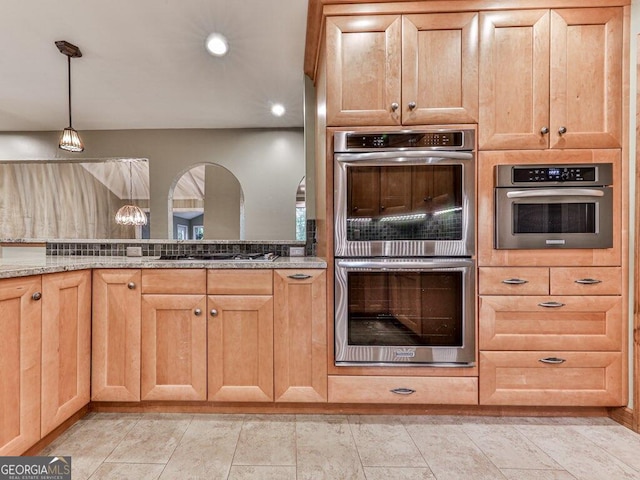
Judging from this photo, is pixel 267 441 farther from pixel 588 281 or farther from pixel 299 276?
pixel 588 281

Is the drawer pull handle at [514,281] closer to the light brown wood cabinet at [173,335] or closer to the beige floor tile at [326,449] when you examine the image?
the beige floor tile at [326,449]

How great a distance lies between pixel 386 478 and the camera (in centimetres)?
131

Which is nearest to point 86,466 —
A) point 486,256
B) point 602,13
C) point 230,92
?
point 486,256

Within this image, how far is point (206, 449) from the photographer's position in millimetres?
1502

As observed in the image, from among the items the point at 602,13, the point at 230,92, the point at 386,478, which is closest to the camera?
the point at 386,478

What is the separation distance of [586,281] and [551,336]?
35 centimetres

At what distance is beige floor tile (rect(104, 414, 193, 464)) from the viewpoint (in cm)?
144

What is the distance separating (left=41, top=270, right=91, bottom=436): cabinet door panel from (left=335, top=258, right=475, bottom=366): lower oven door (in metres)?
1.37

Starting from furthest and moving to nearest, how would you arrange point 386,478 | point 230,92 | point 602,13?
point 230,92, point 602,13, point 386,478

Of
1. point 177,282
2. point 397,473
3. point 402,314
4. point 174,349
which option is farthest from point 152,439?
point 402,314

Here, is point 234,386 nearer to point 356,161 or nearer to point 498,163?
point 356,161

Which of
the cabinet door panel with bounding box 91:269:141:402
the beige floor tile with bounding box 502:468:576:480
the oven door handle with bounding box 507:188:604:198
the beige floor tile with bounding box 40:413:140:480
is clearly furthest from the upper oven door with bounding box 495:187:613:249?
the beige floor tile with bounding box 40:413:140:480

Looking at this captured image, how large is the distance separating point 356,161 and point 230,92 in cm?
163

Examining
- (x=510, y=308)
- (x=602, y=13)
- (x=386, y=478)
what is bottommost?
(x=386, y=478)
